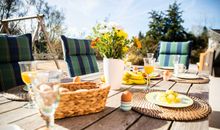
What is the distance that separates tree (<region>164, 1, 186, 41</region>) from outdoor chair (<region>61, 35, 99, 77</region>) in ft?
37.4

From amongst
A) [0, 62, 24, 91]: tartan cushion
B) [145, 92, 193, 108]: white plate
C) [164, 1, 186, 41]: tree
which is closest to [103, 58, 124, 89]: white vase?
[145, 92, 193, 108]: white plate

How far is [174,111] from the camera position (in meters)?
0.87

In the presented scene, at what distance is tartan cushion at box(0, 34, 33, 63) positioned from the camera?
1656 millimetres

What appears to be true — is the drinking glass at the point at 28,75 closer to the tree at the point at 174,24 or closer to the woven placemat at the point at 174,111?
the woven placemat at the point at 174,111

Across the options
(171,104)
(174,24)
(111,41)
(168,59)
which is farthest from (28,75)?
(174,24)

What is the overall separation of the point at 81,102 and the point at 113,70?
0.52 metres

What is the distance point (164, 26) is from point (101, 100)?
13358mm

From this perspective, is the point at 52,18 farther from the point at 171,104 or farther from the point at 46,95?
the point at 46,95

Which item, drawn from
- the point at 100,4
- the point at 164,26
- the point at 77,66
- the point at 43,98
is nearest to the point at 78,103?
the point at 43,98

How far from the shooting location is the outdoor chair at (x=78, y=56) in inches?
90.6

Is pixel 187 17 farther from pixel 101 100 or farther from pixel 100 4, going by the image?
pixel 101 100

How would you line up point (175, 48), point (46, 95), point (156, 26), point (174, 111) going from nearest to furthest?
point (46, 95)
point (174, 111)
point (175, 48)
point (156, 26)

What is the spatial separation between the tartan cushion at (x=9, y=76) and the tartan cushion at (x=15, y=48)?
49 mm

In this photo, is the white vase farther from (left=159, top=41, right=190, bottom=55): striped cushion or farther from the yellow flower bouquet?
(left=159, top=41, right=190, bottom=55): striped cushion
